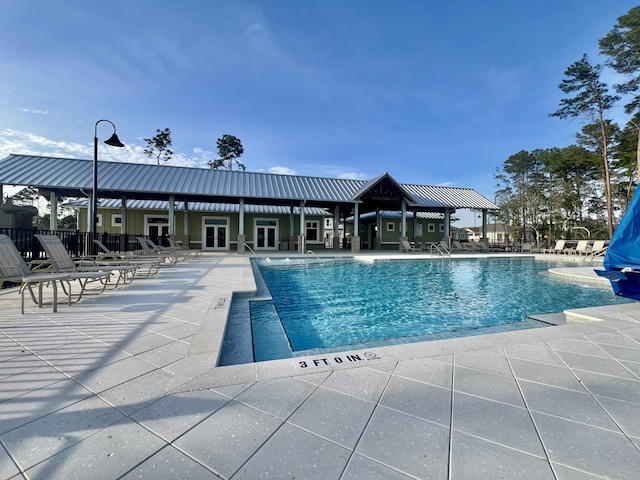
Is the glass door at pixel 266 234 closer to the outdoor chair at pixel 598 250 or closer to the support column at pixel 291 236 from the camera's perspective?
the support column at pixel 291 236

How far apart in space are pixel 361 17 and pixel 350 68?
166 inches

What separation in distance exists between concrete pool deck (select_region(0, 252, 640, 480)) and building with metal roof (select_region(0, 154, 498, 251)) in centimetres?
1378

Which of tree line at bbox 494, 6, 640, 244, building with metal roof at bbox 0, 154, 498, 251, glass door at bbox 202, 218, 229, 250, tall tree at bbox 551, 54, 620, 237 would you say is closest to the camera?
building with metal roof at bbox 0, 154, 498, 251

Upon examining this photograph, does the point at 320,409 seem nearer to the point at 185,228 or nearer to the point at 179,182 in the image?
the point at 179,182

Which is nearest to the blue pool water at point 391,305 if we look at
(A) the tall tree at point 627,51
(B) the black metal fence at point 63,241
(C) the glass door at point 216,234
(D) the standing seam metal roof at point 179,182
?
(B) the black metal fence at point 63,241

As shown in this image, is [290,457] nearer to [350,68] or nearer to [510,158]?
[350,68]

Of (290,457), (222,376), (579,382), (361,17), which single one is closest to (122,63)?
(361,17)

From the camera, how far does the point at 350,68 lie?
1530 cm

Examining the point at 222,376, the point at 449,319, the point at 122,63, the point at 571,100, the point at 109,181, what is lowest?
the point at 449,319

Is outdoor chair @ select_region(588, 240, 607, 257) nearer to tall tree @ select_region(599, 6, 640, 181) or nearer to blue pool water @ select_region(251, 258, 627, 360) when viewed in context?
tall tree @ select_region(599, 6, 640, 181)

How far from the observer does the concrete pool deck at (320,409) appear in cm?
131

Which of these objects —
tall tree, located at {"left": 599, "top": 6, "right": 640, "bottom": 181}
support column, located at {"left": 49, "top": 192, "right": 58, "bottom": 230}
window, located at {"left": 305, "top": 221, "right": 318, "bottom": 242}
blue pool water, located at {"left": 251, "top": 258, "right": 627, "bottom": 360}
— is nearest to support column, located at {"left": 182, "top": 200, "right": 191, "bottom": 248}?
support column, located at {"left": 49, "top": 192, "right": 58, "bottom": 230}

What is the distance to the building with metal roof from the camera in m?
14.2

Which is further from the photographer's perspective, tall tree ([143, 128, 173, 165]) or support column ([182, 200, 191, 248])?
tall tree ([143, 128, 173, 165])
